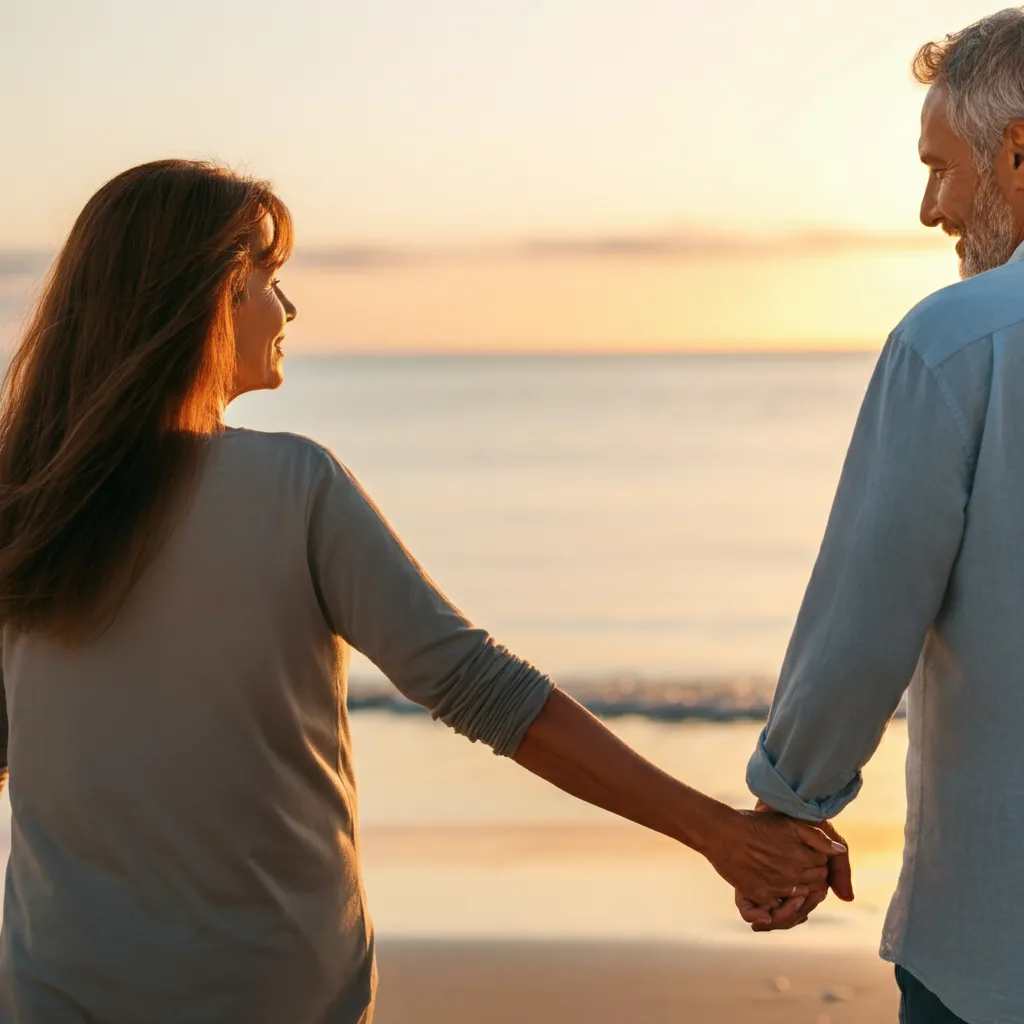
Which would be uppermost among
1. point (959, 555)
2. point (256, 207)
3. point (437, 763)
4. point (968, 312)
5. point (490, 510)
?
point (256, 207)

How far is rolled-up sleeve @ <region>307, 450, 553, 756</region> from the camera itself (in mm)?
1735

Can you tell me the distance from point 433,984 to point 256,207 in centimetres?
294

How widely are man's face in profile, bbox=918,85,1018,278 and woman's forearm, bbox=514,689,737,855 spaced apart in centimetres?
88

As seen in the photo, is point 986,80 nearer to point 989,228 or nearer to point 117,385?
point 989,228

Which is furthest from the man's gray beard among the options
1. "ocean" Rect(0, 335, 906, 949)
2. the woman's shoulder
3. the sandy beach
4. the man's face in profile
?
"ocean" Rect(0, 335, 906, 949)

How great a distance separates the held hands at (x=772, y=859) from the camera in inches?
91.2

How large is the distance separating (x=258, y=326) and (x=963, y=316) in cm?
92

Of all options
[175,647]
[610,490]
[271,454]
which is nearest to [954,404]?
[271,454]

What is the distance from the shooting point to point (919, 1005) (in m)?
1.91

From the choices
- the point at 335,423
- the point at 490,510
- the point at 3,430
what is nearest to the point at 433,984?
the point at 3,430

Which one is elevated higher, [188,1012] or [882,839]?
[188,1012]

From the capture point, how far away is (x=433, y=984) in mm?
4176

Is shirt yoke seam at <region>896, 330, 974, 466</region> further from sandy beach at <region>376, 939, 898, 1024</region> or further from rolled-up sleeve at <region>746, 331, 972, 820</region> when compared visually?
sandy beach at <region>376, 939, 898, 1024</region>

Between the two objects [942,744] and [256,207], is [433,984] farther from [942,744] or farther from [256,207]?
[256,207]
